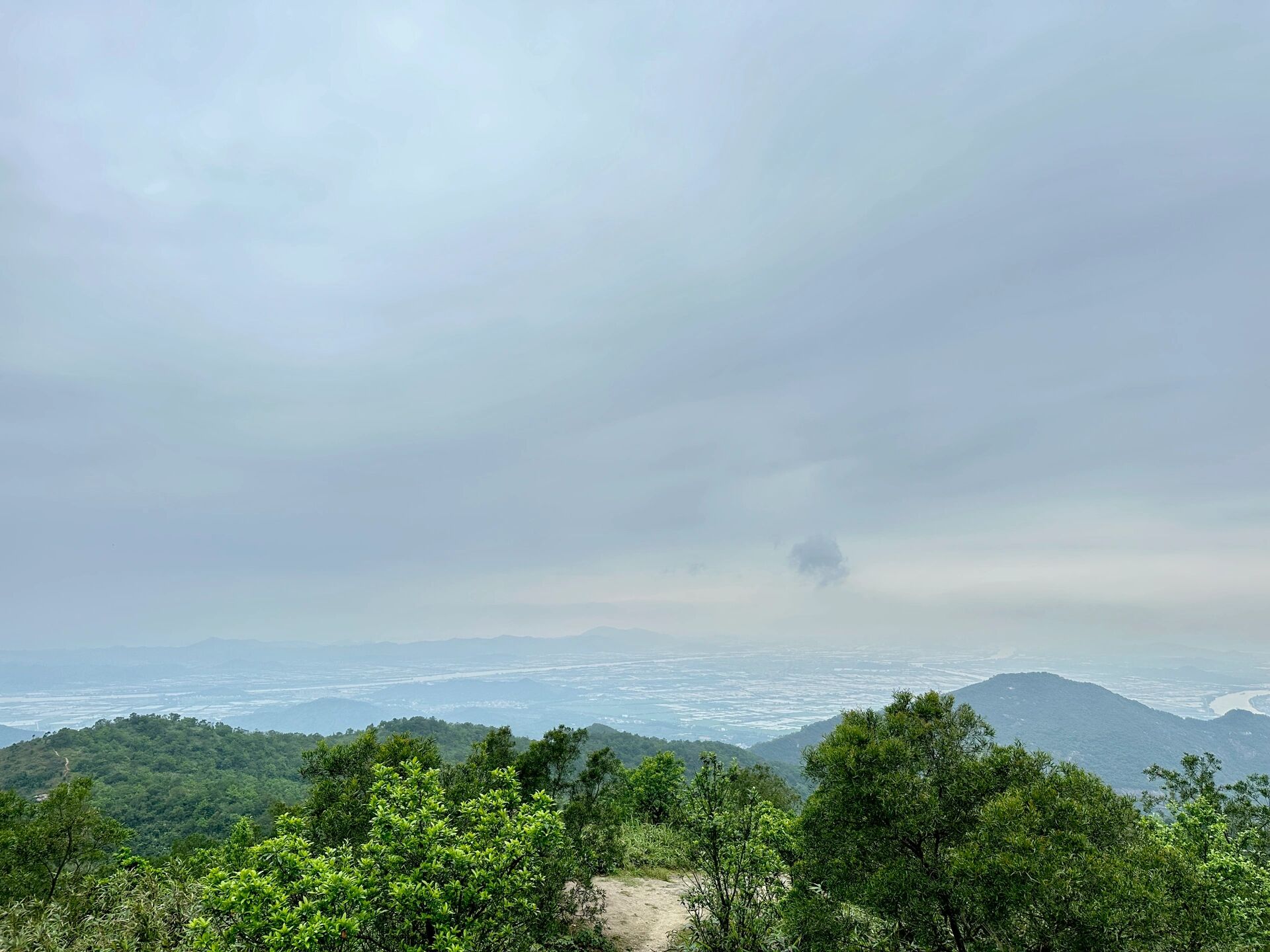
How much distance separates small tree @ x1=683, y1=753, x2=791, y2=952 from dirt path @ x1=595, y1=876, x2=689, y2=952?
4.91m

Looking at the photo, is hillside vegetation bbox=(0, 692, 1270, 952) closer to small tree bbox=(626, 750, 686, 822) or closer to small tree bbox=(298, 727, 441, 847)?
small tree bbox=(298, 727, 441, 847)

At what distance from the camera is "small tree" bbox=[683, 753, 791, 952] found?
1437 cm

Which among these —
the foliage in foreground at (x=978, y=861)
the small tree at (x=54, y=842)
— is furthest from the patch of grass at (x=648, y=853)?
the small tree at (x=54, y=842)

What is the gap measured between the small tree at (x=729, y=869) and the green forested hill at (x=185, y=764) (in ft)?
206

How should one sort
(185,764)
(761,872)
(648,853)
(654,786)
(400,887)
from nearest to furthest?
(400,887) → (761,872) → (648,853) → (654,786) → (185,764)

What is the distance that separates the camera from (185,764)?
112m

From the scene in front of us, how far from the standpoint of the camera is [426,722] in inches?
5787

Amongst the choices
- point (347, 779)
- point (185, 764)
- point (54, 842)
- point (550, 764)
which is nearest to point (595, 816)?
point (550, 764)

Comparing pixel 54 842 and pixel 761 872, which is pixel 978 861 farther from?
pixel 54 842

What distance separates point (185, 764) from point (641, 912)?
433 ft

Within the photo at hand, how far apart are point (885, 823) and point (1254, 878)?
1271 cm

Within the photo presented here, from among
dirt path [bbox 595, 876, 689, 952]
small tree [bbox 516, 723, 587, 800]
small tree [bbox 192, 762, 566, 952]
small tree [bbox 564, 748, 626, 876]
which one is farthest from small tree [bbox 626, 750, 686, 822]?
small tree [bbox 192, 762, 566, 952]

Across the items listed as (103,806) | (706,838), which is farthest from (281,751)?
(706,838)

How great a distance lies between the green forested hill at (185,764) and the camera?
77.2m
